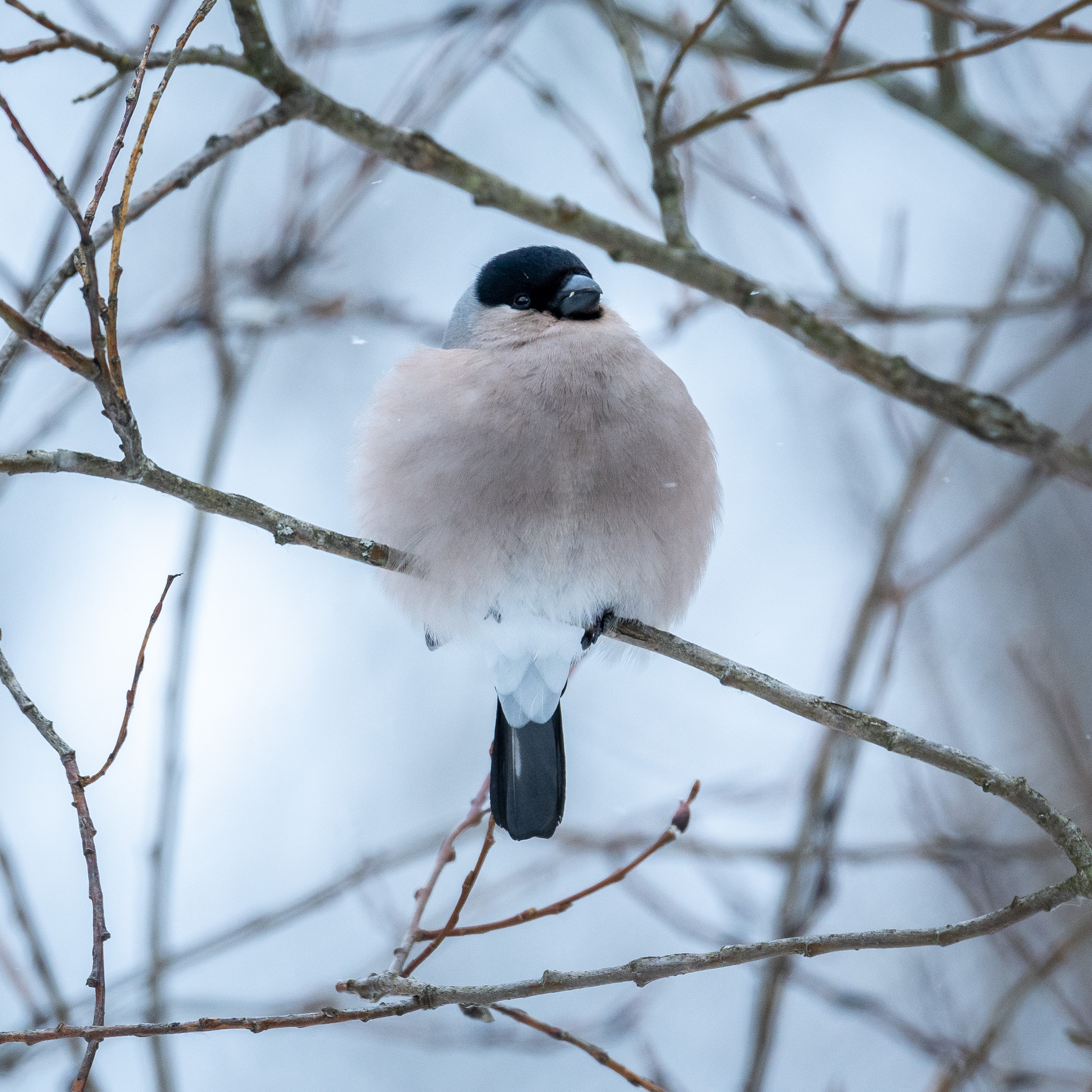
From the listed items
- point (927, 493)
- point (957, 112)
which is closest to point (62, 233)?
point (957, 112)

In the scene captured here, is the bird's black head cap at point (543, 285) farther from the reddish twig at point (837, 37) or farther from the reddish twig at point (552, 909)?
the reddish twig at point (552, 909)

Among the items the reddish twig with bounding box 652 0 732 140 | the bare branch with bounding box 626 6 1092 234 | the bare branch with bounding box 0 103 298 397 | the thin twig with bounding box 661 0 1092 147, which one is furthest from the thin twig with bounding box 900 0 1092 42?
the bare branch with bounding box 0 103 298 397

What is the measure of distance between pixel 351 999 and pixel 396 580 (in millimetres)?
2258

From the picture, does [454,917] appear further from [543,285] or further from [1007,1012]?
[543,285]

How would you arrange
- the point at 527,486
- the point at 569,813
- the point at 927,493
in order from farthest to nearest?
the point at 569,813 < the point at 927,493 < the point at 527,486

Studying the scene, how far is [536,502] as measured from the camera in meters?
2.01

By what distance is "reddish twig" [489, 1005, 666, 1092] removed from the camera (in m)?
1.45

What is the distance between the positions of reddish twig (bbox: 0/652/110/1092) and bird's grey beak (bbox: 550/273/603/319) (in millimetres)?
1429

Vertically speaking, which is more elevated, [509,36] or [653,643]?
[509,36]

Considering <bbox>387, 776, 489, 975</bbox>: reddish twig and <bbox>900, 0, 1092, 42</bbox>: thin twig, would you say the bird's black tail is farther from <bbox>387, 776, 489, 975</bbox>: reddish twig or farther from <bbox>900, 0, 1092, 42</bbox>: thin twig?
<bbox>900, 0, 1092, 42</bbox>: thin twig

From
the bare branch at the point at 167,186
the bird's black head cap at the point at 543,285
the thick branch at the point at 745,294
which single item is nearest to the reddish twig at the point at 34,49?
the bare branch at the point at 167,186

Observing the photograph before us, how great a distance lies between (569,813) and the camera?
4.57 meters

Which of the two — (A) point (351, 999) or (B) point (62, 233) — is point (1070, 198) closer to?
(B) point (62, 233)

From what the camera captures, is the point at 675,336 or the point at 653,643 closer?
the point at 653,643
